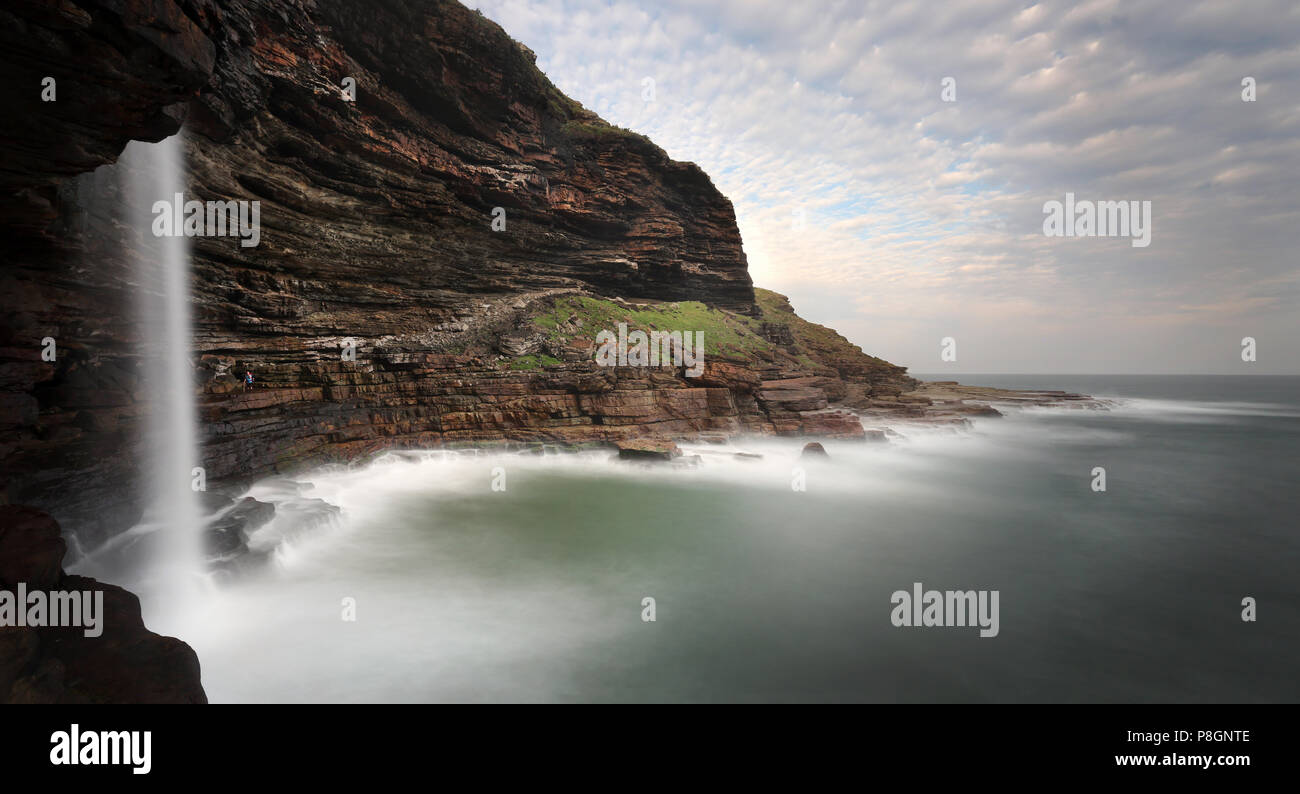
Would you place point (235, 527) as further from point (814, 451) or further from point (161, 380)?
point (814, 451)

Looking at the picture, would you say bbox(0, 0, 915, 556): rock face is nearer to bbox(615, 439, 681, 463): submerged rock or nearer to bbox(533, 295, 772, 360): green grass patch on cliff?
bbox(533, 295, 772, 360): green grass patch on cliff

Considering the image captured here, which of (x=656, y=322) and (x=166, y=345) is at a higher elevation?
(x=656, y=322)

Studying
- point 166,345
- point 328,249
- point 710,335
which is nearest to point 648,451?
point 710,335

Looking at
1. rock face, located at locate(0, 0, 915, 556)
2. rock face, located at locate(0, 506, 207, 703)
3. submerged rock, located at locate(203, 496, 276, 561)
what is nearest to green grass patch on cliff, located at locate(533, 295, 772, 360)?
rock face, located at locate(0, 0, 915, 556)

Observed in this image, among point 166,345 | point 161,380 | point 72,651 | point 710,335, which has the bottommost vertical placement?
point 72,651

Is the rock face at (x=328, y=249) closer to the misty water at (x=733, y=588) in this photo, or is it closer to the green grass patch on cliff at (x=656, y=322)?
the green grass patch on cliff at (x=656, y=322)

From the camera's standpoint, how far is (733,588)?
351 inches

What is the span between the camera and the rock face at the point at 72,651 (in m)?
3.87

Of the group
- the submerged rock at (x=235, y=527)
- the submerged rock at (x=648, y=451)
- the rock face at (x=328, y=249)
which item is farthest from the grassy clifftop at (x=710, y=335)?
the submerged rock at (x=235, y=527)

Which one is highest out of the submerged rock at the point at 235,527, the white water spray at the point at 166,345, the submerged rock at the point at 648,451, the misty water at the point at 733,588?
the white water spray at the point at 166,345

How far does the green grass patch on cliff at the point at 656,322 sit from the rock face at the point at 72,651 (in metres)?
17.1

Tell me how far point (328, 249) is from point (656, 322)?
15007 millimetres

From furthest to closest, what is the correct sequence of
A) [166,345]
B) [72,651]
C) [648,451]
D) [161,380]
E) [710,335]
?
[710,335] → [648,451] → [166,345] → [161,380] → [72,651]

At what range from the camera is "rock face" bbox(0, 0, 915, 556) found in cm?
613
